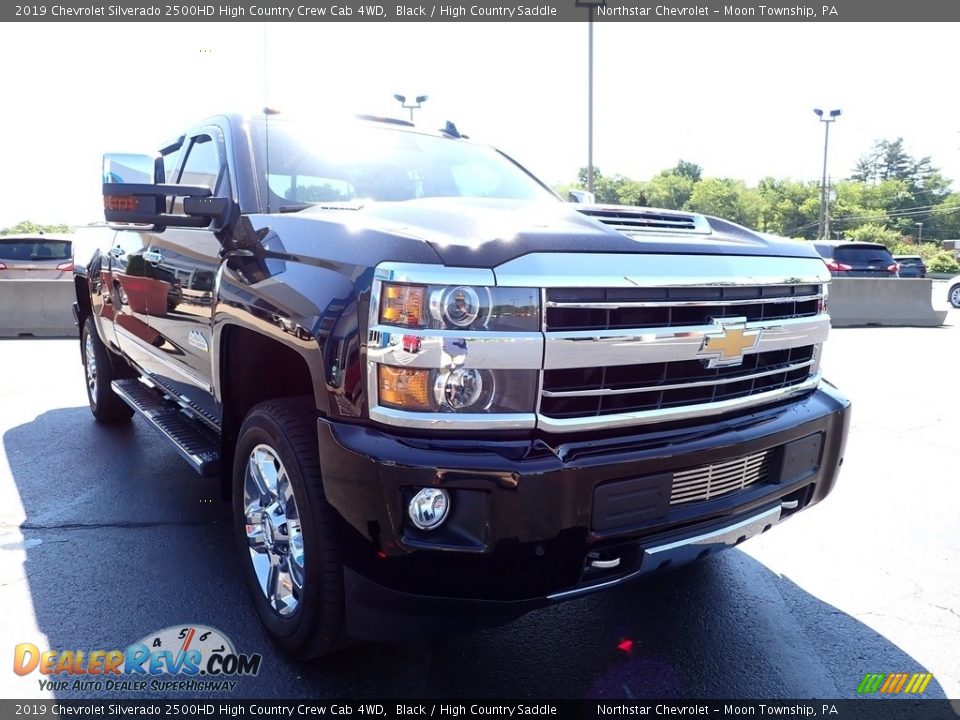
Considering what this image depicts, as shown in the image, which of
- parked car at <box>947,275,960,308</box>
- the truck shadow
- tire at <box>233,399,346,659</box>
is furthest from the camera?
parked car at <box>947,275,960,308</box>

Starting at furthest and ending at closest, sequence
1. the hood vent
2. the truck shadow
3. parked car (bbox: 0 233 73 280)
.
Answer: parked car (bbox: 0 233 73 280)
the hood vent
the truck shadow

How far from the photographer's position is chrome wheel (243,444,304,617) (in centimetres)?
255

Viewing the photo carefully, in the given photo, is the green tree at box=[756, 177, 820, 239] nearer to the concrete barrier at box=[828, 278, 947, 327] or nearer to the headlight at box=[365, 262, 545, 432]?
the concrete barrier at box=[828, 278, 947, 327]

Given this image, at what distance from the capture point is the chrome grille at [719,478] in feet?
7.49

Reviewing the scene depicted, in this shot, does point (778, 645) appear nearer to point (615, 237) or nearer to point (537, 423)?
point (537, 423)

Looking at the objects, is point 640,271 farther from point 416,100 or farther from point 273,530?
point 416,100

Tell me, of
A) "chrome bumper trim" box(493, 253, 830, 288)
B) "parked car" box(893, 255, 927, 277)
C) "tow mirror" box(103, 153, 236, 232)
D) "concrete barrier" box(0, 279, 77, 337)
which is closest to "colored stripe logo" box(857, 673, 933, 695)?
"chrome bumper trim" box(493, 253, 830, 288)

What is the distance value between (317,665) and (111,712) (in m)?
0.65

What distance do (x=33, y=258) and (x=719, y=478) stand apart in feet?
46.5

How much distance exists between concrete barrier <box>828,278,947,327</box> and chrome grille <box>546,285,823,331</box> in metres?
12.3

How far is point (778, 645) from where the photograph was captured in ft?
9.12

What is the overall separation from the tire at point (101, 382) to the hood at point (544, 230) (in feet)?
11.8

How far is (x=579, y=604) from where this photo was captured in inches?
122

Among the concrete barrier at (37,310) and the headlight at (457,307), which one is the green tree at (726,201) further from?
the headlight at (457,307)
